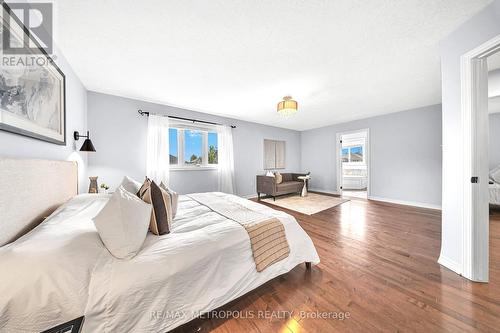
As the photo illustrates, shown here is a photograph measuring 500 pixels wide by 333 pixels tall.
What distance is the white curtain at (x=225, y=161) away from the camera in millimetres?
4418

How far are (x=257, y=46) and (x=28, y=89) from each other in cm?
201

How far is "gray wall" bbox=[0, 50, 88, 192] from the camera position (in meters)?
1.11

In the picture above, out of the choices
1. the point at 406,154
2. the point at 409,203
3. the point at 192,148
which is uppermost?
the point at 192,148

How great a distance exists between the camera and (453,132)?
5.43 ft

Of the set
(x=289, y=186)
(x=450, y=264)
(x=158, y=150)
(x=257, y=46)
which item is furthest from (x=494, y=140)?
(x=158, y=150)

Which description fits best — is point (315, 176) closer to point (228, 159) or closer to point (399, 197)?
point (399, 197)

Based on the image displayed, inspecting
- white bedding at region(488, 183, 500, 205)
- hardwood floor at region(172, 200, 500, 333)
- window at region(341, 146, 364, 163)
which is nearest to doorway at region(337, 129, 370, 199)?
window at region(341, 146, 364, 163)

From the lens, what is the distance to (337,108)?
162 inches

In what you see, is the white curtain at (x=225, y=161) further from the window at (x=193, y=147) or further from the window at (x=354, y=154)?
the window at (x=354, y=154)

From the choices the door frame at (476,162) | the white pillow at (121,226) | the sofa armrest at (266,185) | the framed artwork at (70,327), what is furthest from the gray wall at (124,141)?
the door frame at (476,162)

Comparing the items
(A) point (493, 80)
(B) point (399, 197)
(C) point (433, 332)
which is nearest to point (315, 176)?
(B) point (399, 197)

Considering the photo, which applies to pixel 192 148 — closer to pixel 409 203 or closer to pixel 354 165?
pixel 409 203

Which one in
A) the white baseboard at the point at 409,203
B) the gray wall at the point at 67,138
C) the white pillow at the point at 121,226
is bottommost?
the white baseboard at the point at 409,203

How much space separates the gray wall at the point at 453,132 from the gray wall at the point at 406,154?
3024 millimetres
